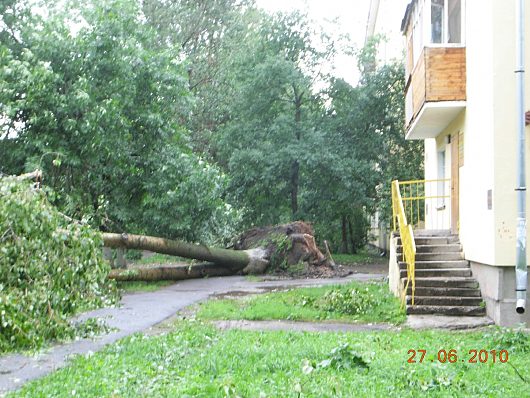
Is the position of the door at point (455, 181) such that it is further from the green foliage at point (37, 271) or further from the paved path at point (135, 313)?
the green foliage at point (37, 271)

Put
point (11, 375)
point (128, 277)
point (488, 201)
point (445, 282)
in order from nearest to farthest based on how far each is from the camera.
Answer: point (11, 375) → point (488, 201) → point (445, 282) → point (128, 277)

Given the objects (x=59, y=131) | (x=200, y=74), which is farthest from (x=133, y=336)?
(x=200, y=74)

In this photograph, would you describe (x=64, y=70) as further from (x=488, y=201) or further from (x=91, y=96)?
(x=488, y=201)

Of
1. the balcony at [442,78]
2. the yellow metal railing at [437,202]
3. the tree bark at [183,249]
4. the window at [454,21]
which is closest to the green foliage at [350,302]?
the yellow metal railing at [437,202]

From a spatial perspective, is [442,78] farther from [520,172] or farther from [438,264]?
[438,264]

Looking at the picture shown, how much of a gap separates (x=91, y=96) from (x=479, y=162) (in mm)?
8834

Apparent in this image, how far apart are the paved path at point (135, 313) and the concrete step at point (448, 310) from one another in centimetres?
433

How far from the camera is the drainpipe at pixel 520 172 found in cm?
1062

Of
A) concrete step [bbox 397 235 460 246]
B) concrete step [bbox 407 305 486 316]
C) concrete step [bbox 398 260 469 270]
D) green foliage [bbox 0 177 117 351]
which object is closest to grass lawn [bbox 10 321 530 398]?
green foliage [bbox 0 177 117 351]

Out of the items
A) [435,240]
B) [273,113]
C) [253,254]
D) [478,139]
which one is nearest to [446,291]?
[435,240]

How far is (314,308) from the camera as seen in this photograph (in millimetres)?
13258

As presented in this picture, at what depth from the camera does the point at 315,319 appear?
1227 centimetres

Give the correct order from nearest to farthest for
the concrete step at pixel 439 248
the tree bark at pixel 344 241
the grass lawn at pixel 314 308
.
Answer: the grass lawn at pixel 314 308, the concrete step at pixel 439 248, the tree bark at pixel 344 241

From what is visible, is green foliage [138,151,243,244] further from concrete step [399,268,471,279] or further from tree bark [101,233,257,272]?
concrete step [399,268,471,279]
